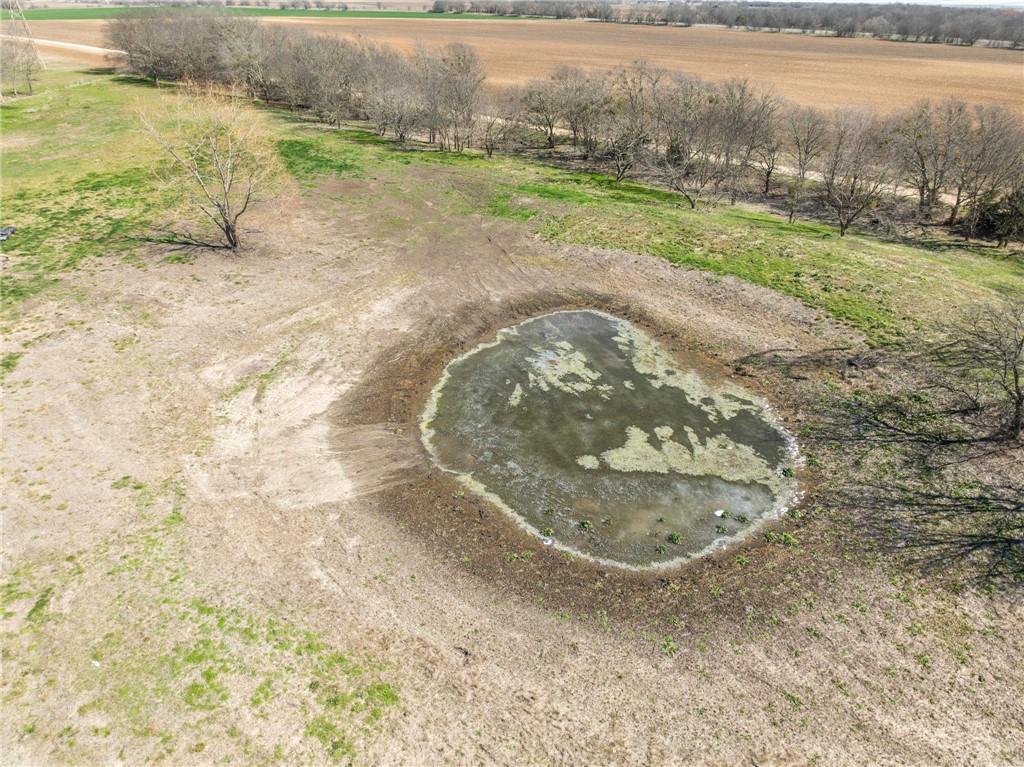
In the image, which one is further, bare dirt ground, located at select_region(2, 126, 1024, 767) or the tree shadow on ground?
the tree shadow on ground

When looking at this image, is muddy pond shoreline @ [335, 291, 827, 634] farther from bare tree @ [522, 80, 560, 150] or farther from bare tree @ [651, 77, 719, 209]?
bare tree @ [522, 80, 560, 150]

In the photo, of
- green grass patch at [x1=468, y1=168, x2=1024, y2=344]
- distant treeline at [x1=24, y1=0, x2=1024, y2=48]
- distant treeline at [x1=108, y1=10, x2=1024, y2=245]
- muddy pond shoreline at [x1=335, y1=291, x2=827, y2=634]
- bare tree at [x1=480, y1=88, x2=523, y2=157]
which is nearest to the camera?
muddy pond shoreline at [x1=335, y1=291, x2=827, y2=634]

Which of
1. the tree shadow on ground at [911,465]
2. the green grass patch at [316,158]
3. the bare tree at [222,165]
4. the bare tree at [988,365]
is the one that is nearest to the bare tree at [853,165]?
the bare tree at [988,365]

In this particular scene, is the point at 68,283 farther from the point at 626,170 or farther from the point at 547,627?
the point at 626,170

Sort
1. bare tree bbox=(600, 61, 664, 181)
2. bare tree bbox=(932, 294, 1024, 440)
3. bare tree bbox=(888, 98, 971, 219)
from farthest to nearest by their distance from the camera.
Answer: bare tree bbox=(600, 61, 664, 181), bare tree bbox=(888, 98, 971, 219), bare tree bbox=(932, 294, 1024, 440)

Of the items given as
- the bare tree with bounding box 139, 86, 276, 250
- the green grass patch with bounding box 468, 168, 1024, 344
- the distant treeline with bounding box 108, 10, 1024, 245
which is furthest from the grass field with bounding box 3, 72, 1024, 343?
the distant treeline with bounding box 108, 10, 1024, 245

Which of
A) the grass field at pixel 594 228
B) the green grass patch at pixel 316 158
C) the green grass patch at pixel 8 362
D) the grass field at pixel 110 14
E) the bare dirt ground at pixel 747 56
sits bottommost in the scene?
the green grass patch at pixel 8 362

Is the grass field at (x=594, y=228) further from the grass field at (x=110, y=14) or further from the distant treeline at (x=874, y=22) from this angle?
the distant treeline at (x=874, y=22)
